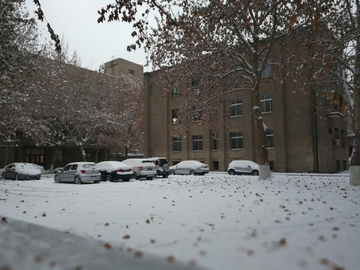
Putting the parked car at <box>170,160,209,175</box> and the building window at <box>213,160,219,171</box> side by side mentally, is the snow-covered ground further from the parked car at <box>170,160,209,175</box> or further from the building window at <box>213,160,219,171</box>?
the building window at <box>213,160,219,171</box>

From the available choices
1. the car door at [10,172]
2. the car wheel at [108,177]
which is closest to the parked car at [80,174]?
the car wheel at [108,177]

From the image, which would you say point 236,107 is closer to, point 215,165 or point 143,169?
point 215,165

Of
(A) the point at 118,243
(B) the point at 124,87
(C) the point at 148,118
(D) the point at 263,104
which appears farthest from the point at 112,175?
(B) the point at 124,87

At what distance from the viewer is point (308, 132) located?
2880 cm

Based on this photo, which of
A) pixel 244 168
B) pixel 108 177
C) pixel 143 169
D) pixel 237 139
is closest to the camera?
pixel 108 177

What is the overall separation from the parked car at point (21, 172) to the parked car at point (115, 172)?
21.2 ft

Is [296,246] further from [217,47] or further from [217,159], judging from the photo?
[217,159]

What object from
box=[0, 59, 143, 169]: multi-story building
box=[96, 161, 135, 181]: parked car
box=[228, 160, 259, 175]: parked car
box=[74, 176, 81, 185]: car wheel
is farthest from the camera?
box=[0, 59, 143, 169]: multi-story building

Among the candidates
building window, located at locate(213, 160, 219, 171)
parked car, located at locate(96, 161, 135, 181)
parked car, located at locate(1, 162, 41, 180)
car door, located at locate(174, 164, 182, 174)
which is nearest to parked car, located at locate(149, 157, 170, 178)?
parked car, located at locate(96, 161, 135, 181)

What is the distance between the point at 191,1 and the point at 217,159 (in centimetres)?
2188

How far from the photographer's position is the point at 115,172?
20.2m

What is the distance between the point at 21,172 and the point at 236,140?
846 inches

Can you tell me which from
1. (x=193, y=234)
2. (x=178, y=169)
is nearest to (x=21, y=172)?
(x=178, y=169)

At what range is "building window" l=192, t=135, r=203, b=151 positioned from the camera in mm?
36219
